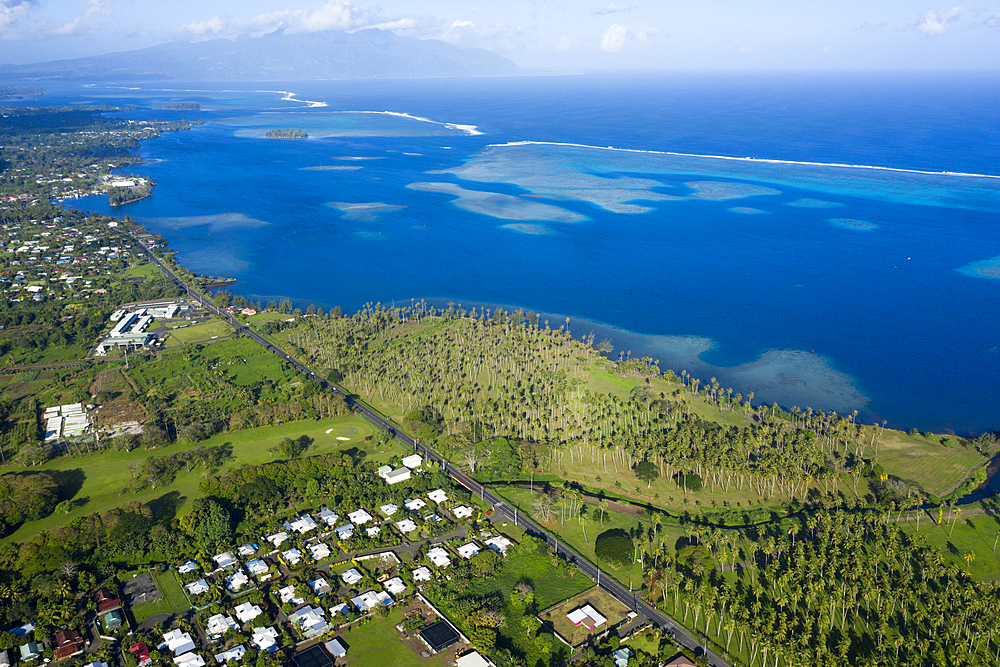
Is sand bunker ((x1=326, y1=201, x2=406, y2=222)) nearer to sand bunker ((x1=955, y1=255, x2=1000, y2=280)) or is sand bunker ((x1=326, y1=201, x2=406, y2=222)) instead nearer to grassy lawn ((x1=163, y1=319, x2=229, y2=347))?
grassy lawn ((x1=163, y1=319, x2=229, y2=347))

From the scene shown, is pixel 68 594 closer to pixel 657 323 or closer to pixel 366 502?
pixel 366 502

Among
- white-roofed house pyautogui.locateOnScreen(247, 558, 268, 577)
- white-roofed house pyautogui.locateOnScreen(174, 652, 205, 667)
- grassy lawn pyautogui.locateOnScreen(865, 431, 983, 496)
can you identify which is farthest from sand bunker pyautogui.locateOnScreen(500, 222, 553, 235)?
white-roofed house pyautogui.locateOnScreen(174, 652, 205, 667)

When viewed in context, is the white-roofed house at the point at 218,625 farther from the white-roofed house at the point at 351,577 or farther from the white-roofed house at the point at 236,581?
the white-roofed house at the point at 351,577

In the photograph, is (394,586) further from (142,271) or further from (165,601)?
(142,271)

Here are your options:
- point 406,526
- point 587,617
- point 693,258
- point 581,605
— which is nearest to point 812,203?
point 693,258

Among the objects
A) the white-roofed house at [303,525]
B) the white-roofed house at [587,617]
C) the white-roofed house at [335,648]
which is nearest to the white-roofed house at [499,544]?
the white-roofed house at [587,617]
